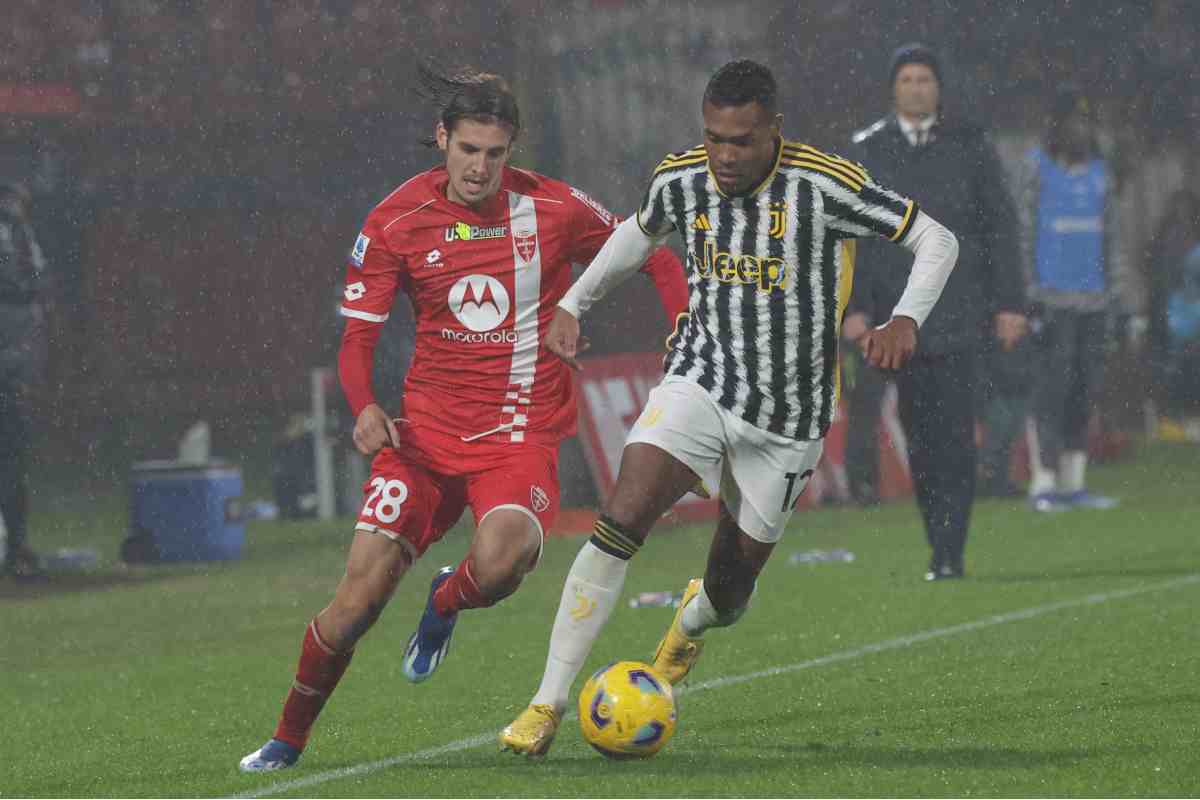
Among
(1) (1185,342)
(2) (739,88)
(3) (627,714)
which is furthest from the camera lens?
(1) (1185,342)

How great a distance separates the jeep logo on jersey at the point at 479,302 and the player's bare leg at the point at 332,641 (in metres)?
0.79

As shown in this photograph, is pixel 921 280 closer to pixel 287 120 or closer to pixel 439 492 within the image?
pixel 439 492

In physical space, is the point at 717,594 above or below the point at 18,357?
below

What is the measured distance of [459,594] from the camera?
675 centimetres

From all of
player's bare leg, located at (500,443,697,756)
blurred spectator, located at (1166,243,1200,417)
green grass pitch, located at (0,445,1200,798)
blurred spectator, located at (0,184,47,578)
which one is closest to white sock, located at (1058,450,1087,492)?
green grass pitch, located at (0,445,1200,798)

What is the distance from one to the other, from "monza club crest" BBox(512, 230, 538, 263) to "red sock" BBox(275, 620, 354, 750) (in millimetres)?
1338

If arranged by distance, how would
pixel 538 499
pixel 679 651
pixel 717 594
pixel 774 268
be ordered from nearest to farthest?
1. pixel 774 268
2. pixel 538 499
3. pixel 717 594
4. pixel 679 651

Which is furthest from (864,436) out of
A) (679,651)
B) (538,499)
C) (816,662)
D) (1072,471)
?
(538,499)

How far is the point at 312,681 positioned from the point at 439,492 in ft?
2.40

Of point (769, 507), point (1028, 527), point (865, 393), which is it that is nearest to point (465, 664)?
point (769, 507)

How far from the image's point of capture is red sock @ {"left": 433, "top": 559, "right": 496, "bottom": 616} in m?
6.64

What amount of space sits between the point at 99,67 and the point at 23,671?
3824 mm

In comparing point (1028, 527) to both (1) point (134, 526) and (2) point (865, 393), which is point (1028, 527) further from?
(1) point (134, 526)

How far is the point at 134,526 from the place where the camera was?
12.7 metres
